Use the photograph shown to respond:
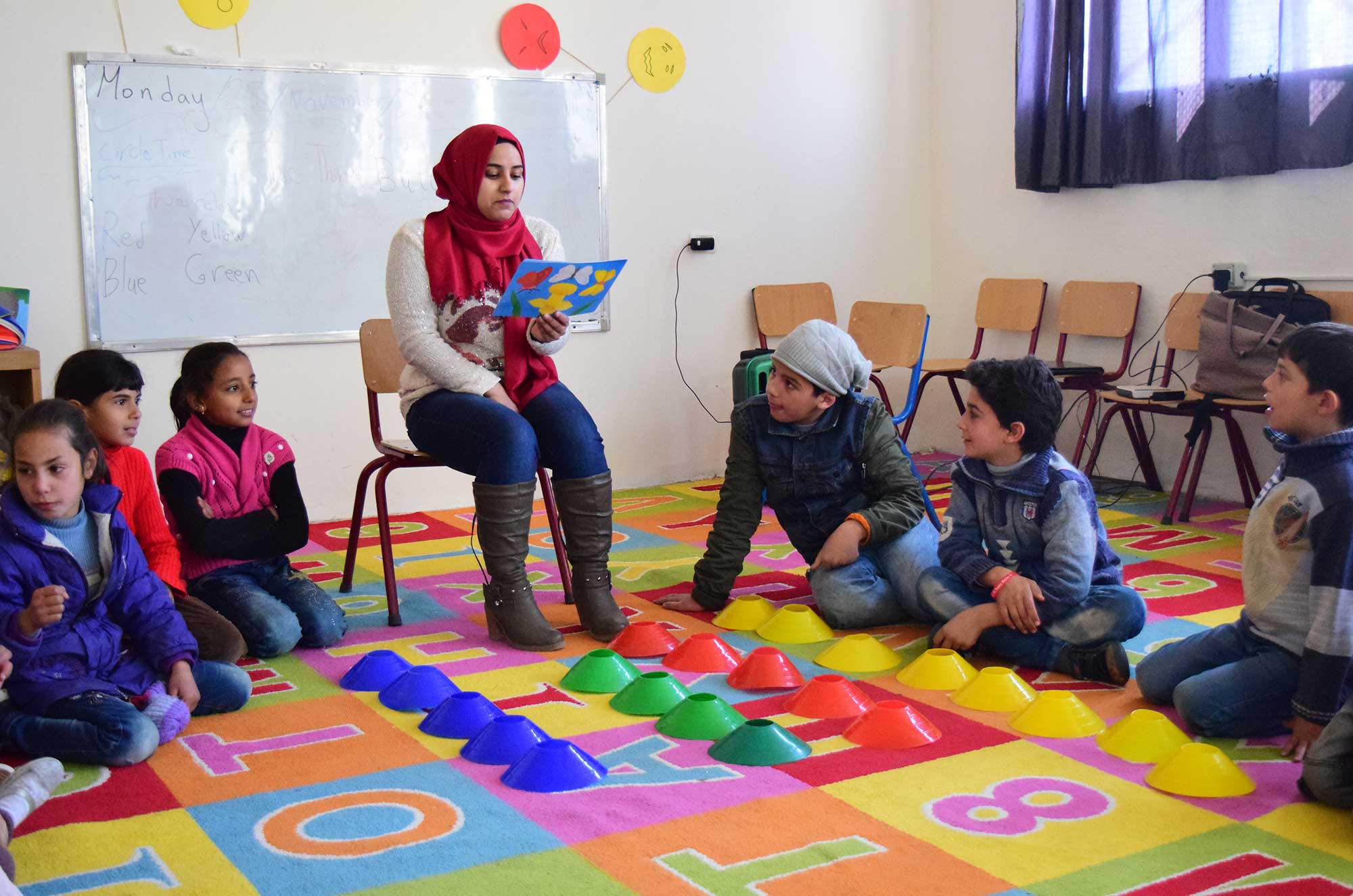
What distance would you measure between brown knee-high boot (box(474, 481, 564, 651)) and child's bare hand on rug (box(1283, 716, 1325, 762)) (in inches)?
55.7

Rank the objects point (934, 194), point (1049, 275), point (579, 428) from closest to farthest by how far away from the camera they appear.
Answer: point (579, 428)
point (1049, 275)
point (934, 194)

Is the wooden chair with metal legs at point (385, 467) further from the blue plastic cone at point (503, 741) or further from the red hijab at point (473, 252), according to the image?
the blue plastic cone at point (503, 741)

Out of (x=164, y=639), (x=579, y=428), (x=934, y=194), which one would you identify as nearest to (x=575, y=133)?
(x=934, y=194)

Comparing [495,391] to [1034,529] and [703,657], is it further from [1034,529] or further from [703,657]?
[1034,529]

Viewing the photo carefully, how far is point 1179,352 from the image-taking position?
4.50 meters

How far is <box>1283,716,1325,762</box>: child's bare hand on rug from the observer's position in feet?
6.44

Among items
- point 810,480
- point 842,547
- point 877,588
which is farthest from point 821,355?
point 877,588

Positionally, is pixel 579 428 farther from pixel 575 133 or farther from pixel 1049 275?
pixel 1049 275

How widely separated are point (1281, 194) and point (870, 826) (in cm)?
319

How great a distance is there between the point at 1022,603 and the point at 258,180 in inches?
112

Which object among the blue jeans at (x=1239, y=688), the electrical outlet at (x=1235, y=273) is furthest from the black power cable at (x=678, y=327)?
the blue jeans at (x=1239, y=688)

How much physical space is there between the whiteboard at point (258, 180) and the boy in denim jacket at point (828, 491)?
72.7 inches

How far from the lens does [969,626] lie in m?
2.58

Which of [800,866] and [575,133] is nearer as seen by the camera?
[800,866]
